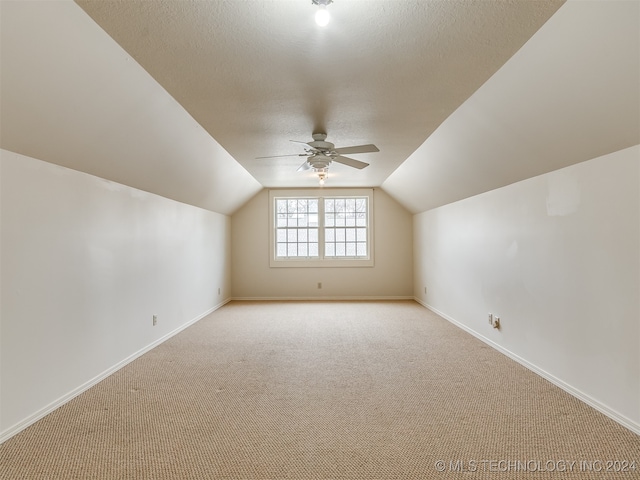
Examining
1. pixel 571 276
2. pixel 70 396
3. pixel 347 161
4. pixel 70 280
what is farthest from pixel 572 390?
pixel 70 280

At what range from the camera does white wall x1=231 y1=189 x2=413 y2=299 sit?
7.03 meters

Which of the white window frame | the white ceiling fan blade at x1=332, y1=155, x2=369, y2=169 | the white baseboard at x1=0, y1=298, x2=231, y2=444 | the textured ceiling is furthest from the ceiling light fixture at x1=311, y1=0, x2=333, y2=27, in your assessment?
the white window frame

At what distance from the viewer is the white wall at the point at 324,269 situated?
703 cm

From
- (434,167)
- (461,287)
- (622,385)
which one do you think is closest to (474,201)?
(434,167)

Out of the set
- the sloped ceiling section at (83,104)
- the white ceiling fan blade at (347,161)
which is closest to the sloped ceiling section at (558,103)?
the white ceiling fan blade at (347,161)

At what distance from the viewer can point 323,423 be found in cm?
222

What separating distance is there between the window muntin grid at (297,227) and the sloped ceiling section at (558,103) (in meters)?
3.84

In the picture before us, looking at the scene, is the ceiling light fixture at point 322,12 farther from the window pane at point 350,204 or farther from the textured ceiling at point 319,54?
the window pane at point 350,204

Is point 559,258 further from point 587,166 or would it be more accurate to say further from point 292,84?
point 292,84

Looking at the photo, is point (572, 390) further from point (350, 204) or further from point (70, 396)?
point (350, 204)

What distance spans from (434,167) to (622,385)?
9.65ft

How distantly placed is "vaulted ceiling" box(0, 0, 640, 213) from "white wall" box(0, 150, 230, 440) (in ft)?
0.91

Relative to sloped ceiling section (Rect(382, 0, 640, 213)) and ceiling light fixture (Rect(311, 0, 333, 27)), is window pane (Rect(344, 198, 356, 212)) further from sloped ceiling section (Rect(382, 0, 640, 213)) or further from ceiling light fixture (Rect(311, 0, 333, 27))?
ceiling light fixture (Rect(311, 0, 333, 27))

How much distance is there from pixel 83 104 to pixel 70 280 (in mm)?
1365
